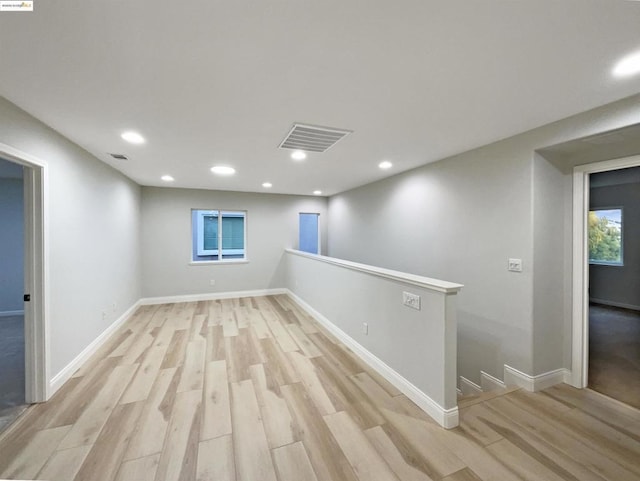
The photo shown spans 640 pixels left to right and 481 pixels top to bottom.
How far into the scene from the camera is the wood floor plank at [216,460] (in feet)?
5.03

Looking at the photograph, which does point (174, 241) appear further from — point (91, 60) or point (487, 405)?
point (487, 405)

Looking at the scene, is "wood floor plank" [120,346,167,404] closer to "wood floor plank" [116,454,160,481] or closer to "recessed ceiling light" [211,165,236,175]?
"wood floor plank" [116,454,160,481]

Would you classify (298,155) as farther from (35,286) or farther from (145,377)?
(145,377)

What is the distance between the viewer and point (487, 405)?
2.19 metres

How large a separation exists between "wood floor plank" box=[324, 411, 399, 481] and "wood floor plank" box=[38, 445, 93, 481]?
5.26 feet


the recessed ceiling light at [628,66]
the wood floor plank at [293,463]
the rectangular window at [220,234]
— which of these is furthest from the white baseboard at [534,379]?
the rectangular window at [220,234]

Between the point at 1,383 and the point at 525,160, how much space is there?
17.8 ft

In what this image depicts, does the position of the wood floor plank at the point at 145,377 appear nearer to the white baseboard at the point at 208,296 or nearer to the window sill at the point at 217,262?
the white baseboard at the point at 208,296

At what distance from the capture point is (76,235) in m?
2.79

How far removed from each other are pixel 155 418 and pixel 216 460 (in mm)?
736

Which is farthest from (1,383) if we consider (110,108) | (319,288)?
(319,288)

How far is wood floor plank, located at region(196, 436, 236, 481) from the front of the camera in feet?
5.03

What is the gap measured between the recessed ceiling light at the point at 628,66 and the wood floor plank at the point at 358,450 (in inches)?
108

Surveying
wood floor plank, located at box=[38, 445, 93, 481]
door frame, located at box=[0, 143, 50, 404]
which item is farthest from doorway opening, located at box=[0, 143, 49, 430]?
wood floor plank, located at box=[38, 445, 93, 481]
